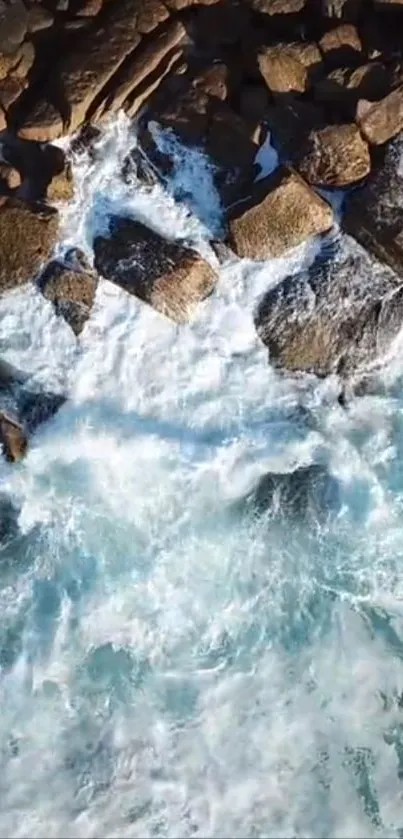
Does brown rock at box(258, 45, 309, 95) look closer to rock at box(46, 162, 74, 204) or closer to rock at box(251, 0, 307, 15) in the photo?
rock at box(251, 0, 307, 15)

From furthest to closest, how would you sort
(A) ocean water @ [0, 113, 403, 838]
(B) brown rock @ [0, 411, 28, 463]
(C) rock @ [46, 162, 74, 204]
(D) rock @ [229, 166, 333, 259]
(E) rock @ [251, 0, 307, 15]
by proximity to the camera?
(E) rock @ [251, 0, 307, 15] → (C) rock @ [46, 162, 74, 204] → (B) brown rock @ [0, 411, 28, 463] → (D) rock @ [229, 166, 333, 259] → (A) ocean water @ [0, 113, 403, 838]

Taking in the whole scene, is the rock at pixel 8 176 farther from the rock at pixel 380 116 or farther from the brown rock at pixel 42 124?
the rock at pixel 380 116

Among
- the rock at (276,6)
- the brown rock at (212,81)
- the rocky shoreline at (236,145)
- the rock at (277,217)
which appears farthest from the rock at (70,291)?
the rock at (276,6)

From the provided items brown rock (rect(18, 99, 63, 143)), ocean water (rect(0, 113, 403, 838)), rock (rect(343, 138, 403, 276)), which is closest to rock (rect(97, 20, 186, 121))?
ocean water (rect(0, 113, 403, 838))

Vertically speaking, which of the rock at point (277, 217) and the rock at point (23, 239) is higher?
the rock at point (23, 239)

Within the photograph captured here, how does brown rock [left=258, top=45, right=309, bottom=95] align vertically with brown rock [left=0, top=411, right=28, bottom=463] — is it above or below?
above

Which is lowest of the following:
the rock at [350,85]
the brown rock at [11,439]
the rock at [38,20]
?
the brown rock at [11,439]

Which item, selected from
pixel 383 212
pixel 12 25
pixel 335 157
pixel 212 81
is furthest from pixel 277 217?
pixel 12 25
